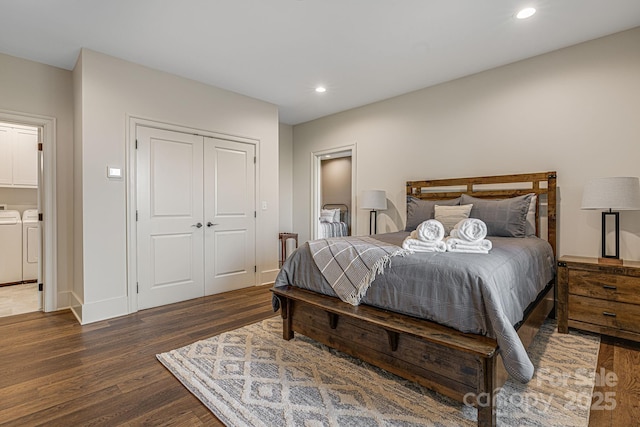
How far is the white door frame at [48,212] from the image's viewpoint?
127 inches

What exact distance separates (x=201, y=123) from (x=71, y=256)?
2.06 meters

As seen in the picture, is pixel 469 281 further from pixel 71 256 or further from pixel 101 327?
pixel 71 256

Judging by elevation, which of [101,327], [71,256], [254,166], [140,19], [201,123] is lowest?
[101,327]

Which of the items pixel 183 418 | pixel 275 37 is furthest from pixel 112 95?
pixel 183 418

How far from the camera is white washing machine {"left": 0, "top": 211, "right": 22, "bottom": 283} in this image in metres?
4.26

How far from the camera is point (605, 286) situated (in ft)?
8.04

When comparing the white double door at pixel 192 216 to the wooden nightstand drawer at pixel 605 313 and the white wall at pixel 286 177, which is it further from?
the wooden nightstand drawer at pixel 605 313

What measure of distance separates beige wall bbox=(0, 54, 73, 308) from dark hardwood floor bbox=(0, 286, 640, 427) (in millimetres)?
560

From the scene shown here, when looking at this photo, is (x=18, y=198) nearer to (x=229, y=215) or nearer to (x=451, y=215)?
(x=229, y=215)

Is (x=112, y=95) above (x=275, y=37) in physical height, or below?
below

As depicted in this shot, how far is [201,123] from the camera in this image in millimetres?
3760

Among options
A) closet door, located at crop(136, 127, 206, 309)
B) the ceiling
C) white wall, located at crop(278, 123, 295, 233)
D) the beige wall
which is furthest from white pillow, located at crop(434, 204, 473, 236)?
the beige wall

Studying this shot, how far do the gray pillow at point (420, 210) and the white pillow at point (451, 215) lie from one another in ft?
0.78

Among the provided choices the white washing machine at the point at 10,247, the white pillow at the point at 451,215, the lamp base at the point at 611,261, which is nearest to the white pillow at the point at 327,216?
the white pillow at the point at 451,215
